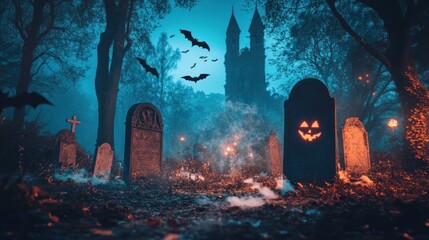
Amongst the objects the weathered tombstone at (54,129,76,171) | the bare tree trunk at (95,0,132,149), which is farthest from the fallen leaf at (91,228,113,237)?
the bare tree trunk at (95,0,132,149)

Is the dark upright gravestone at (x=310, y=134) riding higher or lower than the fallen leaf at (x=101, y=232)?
higher

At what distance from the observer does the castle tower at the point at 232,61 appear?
4928 cm

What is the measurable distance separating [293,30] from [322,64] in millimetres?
12239

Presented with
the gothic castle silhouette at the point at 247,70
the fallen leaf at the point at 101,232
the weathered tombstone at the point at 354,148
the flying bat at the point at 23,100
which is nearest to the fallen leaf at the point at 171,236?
the fallen leaf at the point at 101,232

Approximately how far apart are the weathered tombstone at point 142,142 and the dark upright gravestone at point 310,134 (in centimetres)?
606

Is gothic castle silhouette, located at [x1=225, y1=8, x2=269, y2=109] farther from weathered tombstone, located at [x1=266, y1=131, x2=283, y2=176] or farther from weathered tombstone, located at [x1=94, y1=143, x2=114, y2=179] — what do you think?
weathered tombstone, located at [x1=94, y1=143, x2=114, y2=179]

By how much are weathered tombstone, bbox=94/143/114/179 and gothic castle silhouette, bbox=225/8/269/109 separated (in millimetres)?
36121

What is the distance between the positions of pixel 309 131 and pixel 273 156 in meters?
6.89

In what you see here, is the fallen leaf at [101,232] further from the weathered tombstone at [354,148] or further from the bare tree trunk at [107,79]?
the bare tree trunk at [107,79]

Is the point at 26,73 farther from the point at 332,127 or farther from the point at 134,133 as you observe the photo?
the point at 332,127

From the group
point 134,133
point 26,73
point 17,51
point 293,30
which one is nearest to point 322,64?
point 293,30

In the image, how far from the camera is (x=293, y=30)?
550 inches

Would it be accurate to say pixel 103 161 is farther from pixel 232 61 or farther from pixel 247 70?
pixel 232 61

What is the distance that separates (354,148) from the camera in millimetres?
11891
